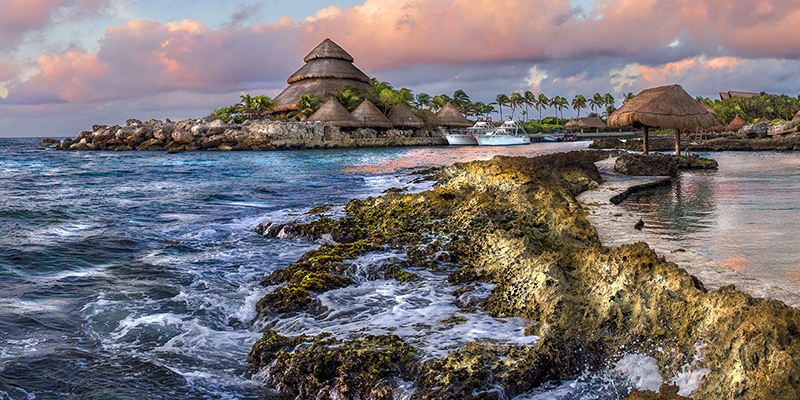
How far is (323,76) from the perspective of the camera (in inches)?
2795

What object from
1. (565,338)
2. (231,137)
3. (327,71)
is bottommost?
(565,338)

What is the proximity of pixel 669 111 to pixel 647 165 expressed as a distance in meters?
3.68

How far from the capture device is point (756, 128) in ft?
132

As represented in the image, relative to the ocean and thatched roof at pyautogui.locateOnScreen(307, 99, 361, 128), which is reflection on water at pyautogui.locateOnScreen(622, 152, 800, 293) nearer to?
the ocean

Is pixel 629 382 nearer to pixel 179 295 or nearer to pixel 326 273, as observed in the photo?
pixel 326 273

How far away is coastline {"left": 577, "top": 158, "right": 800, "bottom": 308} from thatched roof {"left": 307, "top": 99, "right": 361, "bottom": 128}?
4965 centimetres

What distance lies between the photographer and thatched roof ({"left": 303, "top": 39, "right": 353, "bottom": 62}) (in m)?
73.1

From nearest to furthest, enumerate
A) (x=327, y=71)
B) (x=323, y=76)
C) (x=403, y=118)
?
(x=403, y=118)
(x=323, y=76)
(x=327, y=71)

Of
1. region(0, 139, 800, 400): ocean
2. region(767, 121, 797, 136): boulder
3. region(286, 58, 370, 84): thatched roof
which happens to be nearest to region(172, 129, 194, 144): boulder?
region(286, 58, 370, 84): thatched roof

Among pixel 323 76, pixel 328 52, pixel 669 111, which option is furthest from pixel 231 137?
pixel 669 111

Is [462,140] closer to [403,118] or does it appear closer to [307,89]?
[403,118]

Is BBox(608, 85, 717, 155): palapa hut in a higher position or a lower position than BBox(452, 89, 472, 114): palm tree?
lower

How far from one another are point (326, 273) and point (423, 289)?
125cm

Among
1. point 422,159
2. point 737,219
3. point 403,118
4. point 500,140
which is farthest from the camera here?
point 403,118
